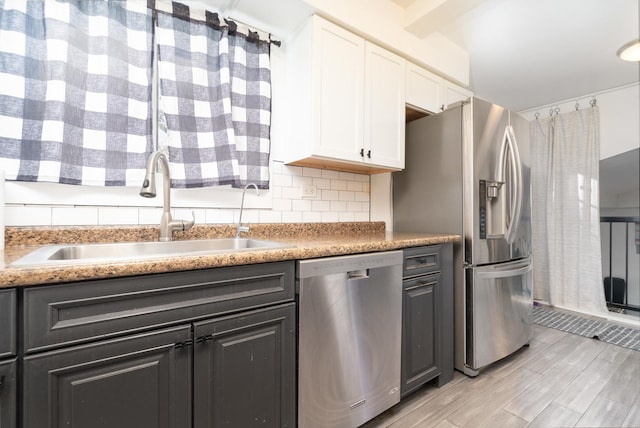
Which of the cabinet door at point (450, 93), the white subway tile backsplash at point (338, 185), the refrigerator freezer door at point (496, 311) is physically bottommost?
the refrigerator freezer door at point (496, 311)

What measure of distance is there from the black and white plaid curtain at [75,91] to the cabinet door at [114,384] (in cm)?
87

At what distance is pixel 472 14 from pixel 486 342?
2.25m

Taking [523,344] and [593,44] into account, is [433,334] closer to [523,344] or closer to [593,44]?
[523,344]

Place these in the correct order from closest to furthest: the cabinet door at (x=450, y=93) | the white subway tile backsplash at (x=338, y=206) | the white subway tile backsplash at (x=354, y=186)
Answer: the white subway tile backsplash at (x=338, y=206) < the white subway tile backsplash at (x=354, y=186) < the cabinet door at (x=450, y=93)

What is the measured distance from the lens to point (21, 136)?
120 cm

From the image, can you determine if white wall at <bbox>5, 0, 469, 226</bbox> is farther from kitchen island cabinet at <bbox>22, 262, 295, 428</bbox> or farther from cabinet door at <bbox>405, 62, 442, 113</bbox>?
kitchen island cabinet at <bbox>22, 262, 295, 428</bbox>

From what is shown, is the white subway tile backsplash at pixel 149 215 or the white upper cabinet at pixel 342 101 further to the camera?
the white upper cabinet at pixel 342 101

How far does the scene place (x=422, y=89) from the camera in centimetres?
225

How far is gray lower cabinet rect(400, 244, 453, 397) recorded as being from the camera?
5.15 ft

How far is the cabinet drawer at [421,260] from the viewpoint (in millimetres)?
1573

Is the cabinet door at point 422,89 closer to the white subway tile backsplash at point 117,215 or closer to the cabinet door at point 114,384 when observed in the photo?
the white subway tile backsplash at point 117,215

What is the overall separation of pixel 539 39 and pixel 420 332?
2.41 m

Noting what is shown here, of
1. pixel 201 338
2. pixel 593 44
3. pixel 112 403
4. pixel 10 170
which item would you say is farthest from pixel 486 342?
pixel 10 170

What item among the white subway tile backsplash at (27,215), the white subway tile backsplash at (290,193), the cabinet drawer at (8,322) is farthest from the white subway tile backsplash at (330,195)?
the cabinet drawer at (8,322)
